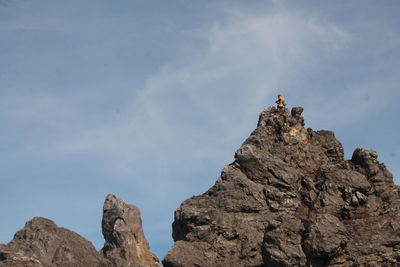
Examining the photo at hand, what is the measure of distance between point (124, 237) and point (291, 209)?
17.9 meters

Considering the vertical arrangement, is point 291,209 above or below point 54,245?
above

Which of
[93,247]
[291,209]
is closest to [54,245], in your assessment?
[93,247]

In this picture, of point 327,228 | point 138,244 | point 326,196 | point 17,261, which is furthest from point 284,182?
point 17,261

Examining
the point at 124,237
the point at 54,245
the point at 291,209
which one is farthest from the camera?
the point at 291,209

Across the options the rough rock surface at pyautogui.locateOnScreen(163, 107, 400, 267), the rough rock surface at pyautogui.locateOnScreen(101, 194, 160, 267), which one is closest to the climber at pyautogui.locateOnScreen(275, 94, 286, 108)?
the rough rock surface at pyautogui.locateOnScreen(163, 107, 400, 267)

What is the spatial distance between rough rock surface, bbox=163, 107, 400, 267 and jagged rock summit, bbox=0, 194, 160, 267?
4530 mm

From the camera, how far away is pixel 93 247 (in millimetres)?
78000

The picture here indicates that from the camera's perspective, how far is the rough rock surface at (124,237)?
7875 centimetres

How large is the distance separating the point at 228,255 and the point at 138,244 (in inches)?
386

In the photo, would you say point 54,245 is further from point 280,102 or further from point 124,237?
point 280,102

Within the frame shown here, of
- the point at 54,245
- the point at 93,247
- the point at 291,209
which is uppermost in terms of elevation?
the point at 291,209

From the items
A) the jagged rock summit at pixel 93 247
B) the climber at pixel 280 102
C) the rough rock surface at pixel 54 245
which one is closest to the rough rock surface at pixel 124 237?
the jagged rock summit at pixel 93 247

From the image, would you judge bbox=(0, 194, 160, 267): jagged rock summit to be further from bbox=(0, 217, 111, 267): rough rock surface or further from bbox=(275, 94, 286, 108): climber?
bbox=(275, 94, 286, 108): climber

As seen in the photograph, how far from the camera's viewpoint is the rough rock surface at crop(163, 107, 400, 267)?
74.4m
